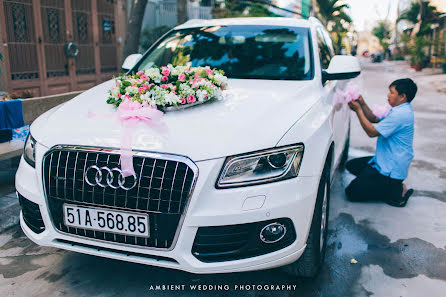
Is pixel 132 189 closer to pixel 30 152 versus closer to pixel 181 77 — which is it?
pixel 30 152

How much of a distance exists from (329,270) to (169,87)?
1.63 metres

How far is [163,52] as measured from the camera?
166 inches

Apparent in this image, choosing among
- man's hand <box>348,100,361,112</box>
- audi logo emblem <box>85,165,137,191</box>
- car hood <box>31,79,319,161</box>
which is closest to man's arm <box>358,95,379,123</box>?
man's hand <box>348,100,361,112</box>

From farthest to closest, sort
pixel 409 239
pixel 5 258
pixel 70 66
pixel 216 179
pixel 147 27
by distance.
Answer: pixel 147 27 → pixel 70 66 → pixel 409 239 → pixel 5 258 → pixel 216 179

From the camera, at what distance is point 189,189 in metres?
2.24

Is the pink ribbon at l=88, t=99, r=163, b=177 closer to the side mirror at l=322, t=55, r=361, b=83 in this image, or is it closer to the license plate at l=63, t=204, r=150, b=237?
the license plate at l=63, t=204, r=150, b=237

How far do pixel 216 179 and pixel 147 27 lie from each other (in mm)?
13344

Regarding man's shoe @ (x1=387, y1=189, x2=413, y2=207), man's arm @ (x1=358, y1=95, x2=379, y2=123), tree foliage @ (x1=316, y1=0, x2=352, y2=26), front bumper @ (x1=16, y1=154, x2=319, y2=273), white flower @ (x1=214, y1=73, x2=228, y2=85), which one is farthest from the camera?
tree foliage @ (x1=316, y1=0, x2=352, y2=26)

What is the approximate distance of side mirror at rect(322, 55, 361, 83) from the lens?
11.6 feet

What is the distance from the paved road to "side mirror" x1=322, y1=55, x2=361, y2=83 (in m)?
1.26

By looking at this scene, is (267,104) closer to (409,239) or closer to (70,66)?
(409,239)

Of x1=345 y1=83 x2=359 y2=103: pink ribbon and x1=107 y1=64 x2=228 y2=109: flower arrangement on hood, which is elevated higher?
x1=107 y1=64 x2=228 y2=109: flower arrangement on hood

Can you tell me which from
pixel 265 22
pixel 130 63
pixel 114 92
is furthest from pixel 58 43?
pixel 114 92

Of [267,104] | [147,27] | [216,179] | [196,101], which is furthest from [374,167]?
[147,27]
